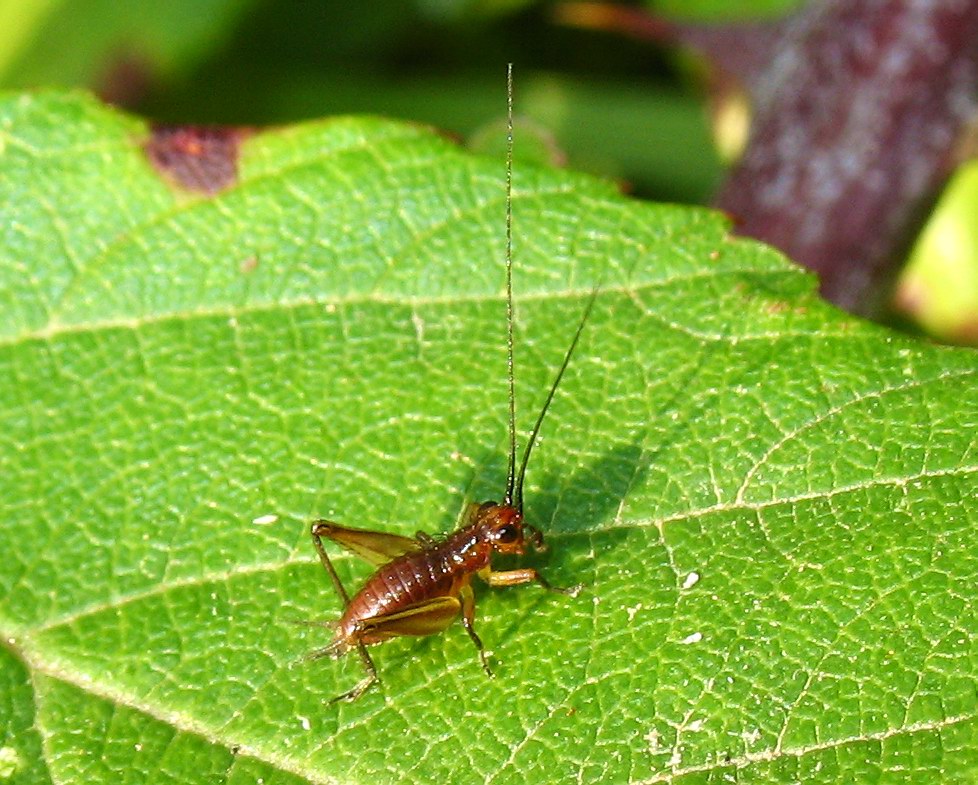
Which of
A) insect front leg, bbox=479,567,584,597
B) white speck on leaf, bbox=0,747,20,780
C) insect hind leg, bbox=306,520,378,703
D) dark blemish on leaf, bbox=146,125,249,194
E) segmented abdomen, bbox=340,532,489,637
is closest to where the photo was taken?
white speck on leaf, bbox=0,747,20,780

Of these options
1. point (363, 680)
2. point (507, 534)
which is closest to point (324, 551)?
point (363, 680)

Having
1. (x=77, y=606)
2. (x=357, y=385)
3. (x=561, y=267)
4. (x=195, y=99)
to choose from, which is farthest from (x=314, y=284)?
(x=195, y=99)

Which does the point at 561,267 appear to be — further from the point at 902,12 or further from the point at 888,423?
the point at 902,12

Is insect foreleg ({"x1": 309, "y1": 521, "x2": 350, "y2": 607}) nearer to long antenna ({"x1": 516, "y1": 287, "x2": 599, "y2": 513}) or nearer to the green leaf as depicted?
the green leaf

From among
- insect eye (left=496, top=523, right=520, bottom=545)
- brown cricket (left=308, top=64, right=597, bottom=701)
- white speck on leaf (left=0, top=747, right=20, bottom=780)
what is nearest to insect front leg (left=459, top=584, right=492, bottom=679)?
brown cricket (left=308, top=64, right=597, bottom=701)

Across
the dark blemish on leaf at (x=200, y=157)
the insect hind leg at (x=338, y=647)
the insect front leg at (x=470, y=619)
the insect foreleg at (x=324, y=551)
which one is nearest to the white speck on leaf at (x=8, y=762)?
the insect hind leg at (x=338, y=647)
